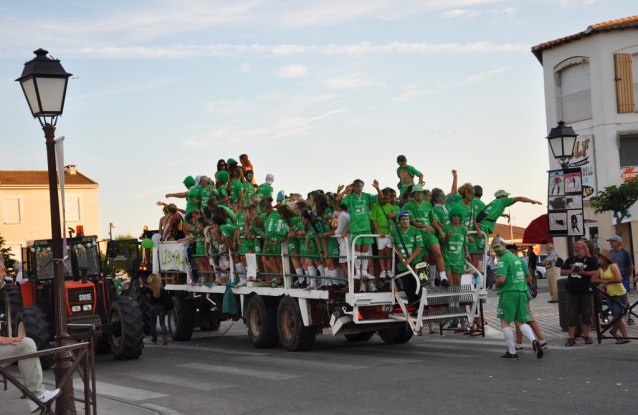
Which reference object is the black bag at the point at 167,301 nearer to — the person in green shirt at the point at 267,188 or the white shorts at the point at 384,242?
the person in green shirt at the point at 267,188

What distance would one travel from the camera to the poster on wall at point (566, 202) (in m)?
14.1

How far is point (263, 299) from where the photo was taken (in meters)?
15.1

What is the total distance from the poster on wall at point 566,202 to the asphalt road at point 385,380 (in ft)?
7.79

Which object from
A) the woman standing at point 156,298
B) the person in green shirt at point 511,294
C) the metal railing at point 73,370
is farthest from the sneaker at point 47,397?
the woman standing at point 156,298

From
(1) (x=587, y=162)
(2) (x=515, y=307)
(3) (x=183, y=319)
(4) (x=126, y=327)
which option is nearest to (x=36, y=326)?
(4) (x=126, y=327)

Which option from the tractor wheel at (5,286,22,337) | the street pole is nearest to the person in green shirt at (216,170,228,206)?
the tractor wheel at (5,286,22,337)

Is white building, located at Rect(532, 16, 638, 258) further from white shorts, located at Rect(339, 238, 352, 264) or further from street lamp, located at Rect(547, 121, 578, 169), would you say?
white shorts, located at Rect(339, 238, 352, 264)

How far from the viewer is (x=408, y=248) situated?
1241 centimetres

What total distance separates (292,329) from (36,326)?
14.8 ft

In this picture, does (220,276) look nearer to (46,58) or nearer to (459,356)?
(459,356)

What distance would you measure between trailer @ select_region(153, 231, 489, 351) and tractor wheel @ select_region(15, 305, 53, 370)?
13.2 ft

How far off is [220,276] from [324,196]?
4.36 meters

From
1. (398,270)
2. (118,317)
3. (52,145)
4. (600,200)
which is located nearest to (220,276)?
(118,317)

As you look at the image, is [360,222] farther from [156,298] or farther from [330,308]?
[156,298]
